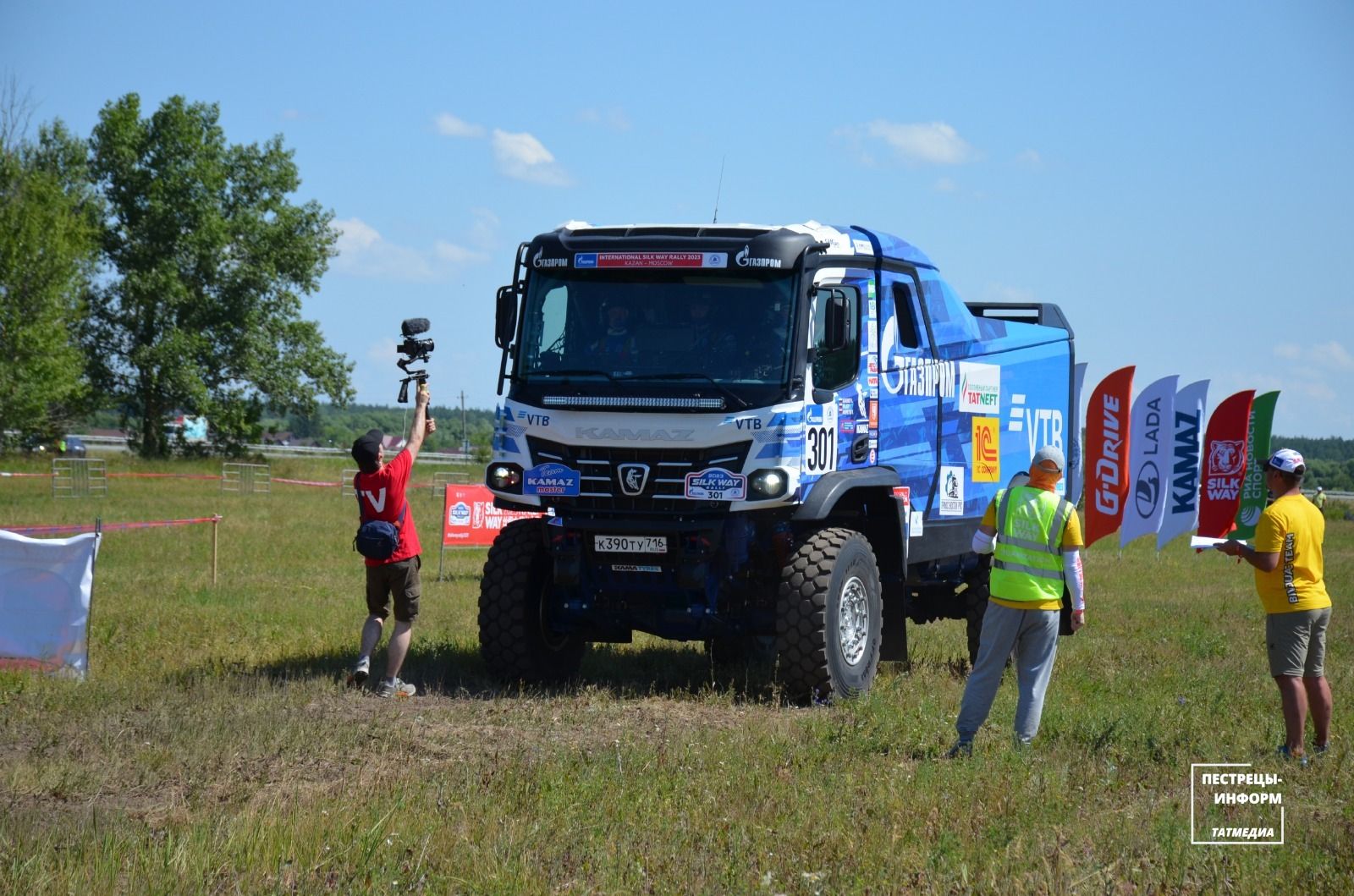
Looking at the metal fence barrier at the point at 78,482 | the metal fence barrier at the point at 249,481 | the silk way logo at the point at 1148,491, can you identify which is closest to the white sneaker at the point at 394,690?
the silk way logo at the point at 1148,491

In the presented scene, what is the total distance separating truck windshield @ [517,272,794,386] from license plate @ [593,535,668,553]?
1.07 m

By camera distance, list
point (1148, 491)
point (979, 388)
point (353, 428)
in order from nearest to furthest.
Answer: point (979, 388), point (1148, 491), point (353, 428)

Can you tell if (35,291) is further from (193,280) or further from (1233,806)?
(1233,806)

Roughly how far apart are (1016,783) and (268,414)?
201 feet

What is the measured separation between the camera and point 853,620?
10398 mm

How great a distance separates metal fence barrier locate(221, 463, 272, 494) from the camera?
4522 centimetres

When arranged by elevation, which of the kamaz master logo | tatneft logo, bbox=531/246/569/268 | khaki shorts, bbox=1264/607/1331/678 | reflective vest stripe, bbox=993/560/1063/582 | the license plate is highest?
tatneft logo, bbox=531/246/569/268

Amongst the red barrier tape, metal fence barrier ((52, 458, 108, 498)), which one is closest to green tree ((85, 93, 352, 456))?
metal fence barrier ((52, 458, 108, 498))

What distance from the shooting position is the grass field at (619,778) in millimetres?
5988

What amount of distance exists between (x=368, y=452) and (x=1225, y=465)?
2042 cm

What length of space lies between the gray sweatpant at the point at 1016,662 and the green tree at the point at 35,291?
42.8 m

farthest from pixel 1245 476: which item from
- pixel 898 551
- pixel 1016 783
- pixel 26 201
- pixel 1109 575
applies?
pixel 26 201

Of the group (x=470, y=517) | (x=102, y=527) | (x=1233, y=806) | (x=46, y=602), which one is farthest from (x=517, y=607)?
(x=470, y=517)

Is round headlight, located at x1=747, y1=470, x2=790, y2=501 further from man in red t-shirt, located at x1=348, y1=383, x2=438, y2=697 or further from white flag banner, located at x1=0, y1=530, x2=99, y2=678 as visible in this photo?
white flag banner, located at x1=0, y1=530, x2=99, y2=678
